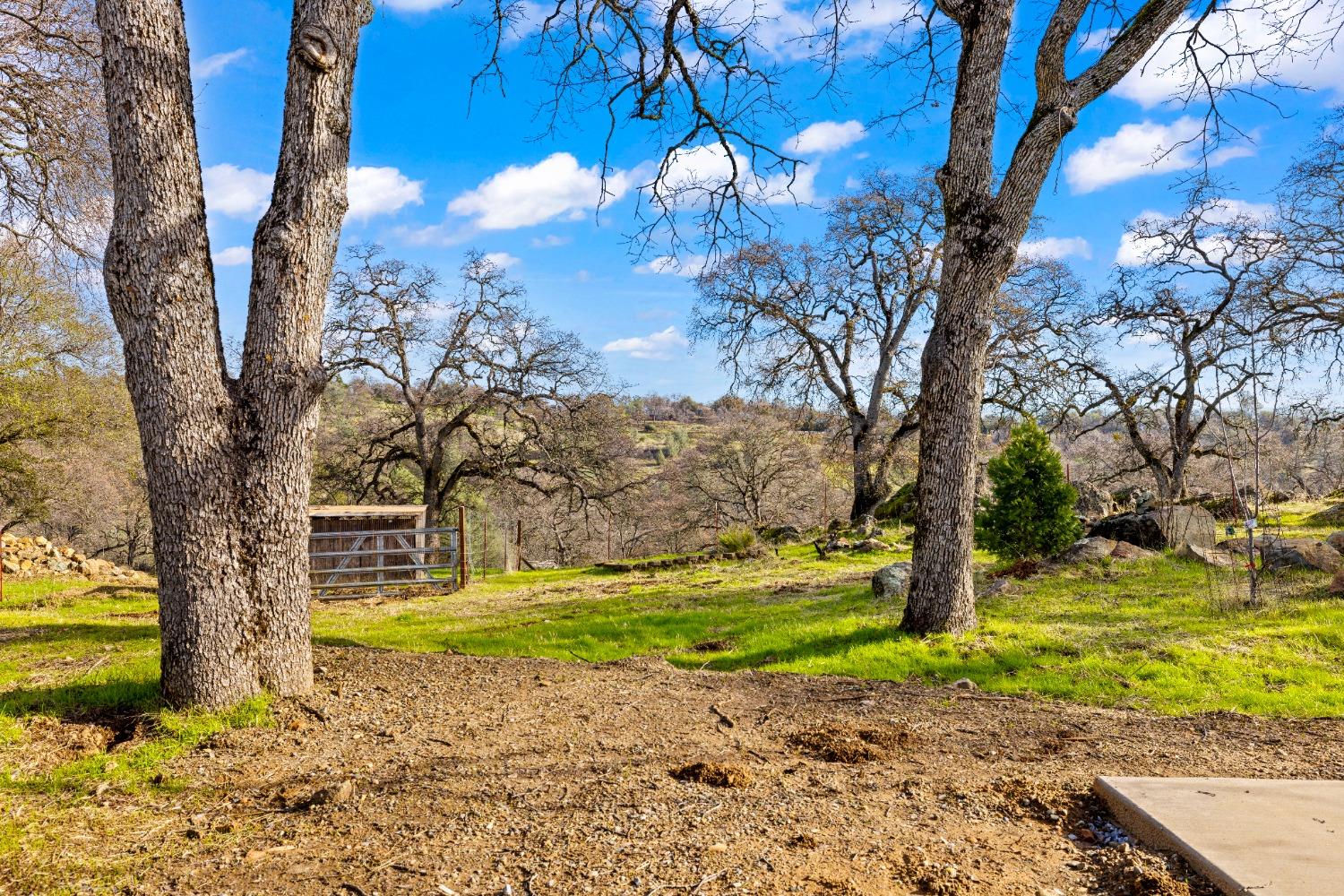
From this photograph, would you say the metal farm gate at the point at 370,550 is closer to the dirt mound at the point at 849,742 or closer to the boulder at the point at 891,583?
→ the boulder at the point at 891,583

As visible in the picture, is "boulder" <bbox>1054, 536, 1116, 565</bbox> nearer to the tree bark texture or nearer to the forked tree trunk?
the tree bark texture

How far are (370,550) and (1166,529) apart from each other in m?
15.3

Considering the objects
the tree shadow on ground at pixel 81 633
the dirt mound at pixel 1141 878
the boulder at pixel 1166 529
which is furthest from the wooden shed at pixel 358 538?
the dirt mound at pixel 1141 878

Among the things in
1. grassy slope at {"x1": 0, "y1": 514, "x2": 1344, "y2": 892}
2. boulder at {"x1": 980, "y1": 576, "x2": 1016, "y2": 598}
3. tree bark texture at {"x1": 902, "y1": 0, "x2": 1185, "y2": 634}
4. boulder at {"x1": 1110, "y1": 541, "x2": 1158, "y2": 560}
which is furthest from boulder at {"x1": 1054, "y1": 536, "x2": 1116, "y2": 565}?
tree bark texture at {"x1": 902, "y1": 0, "x2": 1185, "y2": 634}

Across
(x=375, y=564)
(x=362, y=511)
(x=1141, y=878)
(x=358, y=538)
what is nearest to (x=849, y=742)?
(x=1141, y=878)

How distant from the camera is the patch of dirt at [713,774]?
11.6 ft

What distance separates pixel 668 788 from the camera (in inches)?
136

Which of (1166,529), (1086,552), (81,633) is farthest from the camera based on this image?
(1166,529)

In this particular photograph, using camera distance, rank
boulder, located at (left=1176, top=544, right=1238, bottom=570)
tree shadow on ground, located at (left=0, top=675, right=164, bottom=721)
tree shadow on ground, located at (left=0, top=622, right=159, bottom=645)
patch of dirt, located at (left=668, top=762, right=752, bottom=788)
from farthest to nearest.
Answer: boulder, located at (left=1176, top=544, right=1238, bottom=570), tree shadow on ground, located at (left=0, top=622, right=159, bottom=645), tree shadow on ground, located at (left=0, top=675, right=164, bottom=721), patch of dirt, located at (left=668, top=762, right=752, bottom=788)

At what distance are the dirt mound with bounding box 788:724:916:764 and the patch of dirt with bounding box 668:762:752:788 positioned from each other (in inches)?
26.4

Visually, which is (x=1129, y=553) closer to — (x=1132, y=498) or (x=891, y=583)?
(x=891, y=583)

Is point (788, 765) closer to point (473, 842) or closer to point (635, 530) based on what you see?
point (473, 842)

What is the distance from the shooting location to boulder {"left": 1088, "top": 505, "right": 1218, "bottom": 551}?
1248 cm

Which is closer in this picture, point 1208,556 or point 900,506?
point 1208,556
